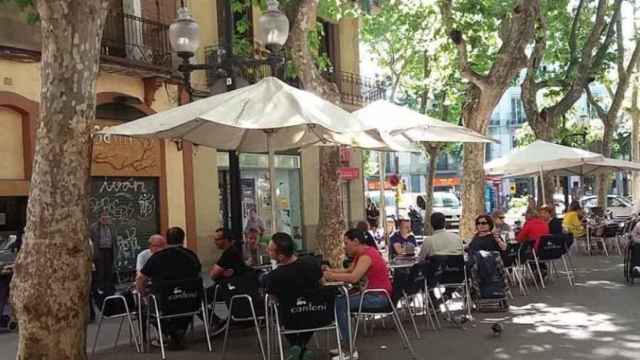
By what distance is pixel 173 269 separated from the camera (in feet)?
26.0

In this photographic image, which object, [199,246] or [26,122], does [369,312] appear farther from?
[199,246]

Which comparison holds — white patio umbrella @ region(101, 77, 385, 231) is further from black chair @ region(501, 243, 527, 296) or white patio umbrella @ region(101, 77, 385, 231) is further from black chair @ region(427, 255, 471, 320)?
black chair @ region(501, 243, 527, 296)

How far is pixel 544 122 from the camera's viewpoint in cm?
2078

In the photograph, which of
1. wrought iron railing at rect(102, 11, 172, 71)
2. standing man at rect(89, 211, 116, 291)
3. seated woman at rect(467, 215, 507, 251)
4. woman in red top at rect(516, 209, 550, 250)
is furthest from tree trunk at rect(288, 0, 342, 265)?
wrought iron railing at rect(102, 11, 172, 71)

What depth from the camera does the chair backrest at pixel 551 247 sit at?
11797mm

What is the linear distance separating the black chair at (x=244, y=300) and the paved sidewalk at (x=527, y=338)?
1.37ft

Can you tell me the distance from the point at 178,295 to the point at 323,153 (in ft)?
17.9

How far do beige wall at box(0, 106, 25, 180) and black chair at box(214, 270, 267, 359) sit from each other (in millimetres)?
6900

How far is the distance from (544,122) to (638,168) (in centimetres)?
288

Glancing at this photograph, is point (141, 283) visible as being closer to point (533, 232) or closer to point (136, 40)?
point (533, 232)

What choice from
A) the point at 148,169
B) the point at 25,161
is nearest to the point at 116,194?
the point at 148,169

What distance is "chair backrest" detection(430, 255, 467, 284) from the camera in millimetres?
9039

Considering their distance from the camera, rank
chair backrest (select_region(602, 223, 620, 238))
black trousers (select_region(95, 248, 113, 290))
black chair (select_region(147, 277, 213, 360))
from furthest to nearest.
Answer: chair backrest (select_region(602, 223, 620, 238)) → black trousers (select_region(95, 248, 113, 290)) → black chair (select_region(147, 277, 213, 360))

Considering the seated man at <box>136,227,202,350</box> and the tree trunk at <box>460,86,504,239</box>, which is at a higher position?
the tree trunk at <box>460,86,504,239</box>
